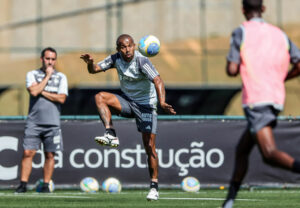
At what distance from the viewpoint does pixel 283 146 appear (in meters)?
15.1

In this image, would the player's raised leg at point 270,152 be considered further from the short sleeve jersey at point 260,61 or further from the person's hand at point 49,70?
the person's hand at point 49,70

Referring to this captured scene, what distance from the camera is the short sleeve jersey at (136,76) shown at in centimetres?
1192

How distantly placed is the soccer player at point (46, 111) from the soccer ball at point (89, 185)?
789mm

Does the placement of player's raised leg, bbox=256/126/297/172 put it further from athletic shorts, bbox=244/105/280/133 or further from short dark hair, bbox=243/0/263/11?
short dark hair, bbox=243/0/263/11

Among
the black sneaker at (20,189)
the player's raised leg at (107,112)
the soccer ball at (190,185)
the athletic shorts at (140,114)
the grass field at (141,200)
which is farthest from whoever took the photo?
the soccer ball at (190,185)

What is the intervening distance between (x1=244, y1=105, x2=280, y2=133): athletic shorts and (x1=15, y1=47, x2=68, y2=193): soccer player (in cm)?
599

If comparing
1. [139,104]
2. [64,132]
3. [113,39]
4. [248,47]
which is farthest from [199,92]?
[248,47]

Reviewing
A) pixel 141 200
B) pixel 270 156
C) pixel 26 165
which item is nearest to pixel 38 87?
pixel 26 165

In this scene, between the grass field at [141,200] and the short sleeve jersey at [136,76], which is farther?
the short sleeve jersey at [136,76]

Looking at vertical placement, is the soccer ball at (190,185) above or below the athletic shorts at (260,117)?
below

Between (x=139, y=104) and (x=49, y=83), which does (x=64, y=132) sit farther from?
(x=139, y=104)

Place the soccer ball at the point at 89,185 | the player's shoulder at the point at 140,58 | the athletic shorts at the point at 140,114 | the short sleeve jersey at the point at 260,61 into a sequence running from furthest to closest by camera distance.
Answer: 1. the soccer ball at the point at 89,185
2. the athletic shorts at the point at 140,114
3. the player's shoulder at the point at 140,58
4. the short sleeve jersey at the point at 260,61

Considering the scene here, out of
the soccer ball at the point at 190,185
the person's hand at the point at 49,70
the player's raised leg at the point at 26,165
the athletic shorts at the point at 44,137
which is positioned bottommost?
the soccer ball at the point at 190,185

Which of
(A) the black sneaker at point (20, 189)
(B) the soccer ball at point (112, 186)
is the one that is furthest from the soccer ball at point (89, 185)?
(A) the black sneaker at point (20, 189)
